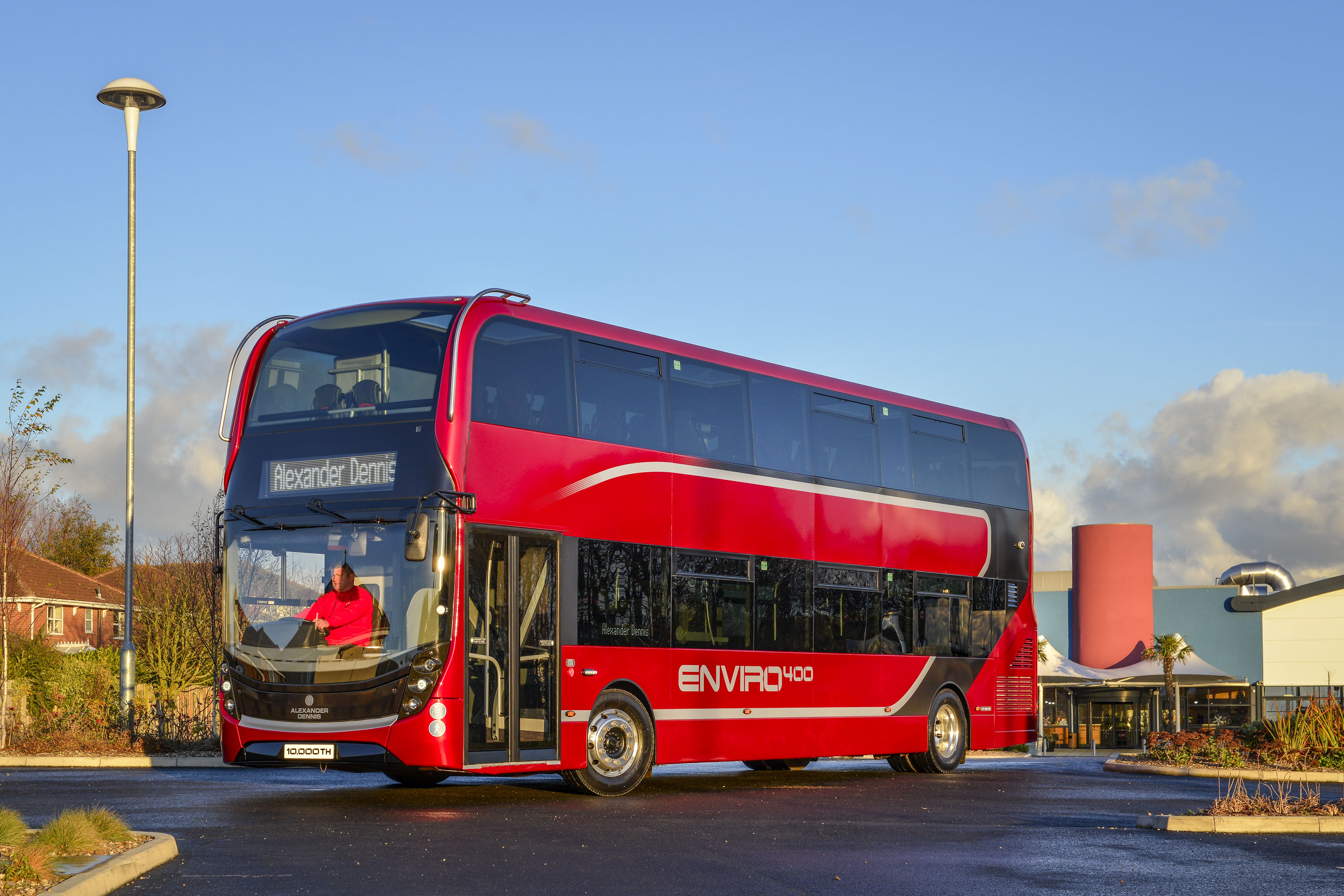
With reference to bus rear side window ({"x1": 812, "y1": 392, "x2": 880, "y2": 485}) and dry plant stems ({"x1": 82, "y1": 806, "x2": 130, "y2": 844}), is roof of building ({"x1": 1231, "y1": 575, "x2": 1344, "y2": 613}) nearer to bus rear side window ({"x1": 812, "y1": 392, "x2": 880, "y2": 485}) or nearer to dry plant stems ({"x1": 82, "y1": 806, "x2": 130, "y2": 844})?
bus rear side window ({"x1": 812, "y1": 392, "x2": 880, "y2": 485})

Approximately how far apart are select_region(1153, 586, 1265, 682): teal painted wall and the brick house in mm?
42178

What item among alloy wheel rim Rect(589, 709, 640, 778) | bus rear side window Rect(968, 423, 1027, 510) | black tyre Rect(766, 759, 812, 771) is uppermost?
bus rear side window Rect(968, 423, 1027, 510)

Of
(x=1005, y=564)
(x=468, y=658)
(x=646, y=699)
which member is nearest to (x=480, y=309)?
(x=468, y=658)

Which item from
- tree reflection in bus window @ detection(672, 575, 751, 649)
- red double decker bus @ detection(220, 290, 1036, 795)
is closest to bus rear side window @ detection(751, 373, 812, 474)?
red double decker bus @ detection(220, 290, 1036, 795)

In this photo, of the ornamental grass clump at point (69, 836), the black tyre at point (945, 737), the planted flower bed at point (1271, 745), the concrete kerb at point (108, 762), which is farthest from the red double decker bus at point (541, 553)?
the concrete kerb at point (108, 762)

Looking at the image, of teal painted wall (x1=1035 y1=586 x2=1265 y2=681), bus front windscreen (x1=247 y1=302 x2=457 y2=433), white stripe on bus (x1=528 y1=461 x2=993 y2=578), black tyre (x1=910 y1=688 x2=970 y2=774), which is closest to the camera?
bus front windscreen (x1=247 y1=302 x2=457 y2=433)

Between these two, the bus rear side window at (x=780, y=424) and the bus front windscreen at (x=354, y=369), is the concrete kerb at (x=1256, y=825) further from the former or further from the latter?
the bus front windscreen at (x=354, y=369)

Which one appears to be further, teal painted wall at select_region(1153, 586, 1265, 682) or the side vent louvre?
teal painted wall at select_region(1153, 586, 1265, 682)

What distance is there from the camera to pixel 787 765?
20719 millimetres

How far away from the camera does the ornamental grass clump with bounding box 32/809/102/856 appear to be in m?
9.07

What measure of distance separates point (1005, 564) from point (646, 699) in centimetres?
736

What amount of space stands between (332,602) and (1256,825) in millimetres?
7951

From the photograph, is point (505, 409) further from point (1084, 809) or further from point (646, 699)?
point (1084, 809)

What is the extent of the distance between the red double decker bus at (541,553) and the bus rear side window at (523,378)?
24 mm
